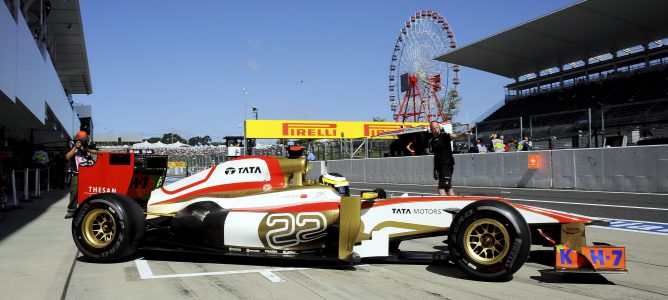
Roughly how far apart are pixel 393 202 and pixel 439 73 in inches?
1761

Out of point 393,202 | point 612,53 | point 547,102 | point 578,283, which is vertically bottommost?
point 578,283

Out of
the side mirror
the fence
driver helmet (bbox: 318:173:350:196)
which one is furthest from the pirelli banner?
the side mirror

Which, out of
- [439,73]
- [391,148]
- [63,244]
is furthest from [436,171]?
[439,73]

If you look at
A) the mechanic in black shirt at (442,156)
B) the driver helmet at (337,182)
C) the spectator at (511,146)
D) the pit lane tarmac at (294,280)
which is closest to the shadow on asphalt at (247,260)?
the pit lane tarmac at (294,280)

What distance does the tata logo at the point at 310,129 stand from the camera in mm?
38062

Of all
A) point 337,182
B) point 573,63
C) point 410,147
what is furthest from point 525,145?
point 573,63

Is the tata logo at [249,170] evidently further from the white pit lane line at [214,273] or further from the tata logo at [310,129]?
the tata logo at [310,129]

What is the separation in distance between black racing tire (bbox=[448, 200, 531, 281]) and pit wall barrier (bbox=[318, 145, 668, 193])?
8.81m

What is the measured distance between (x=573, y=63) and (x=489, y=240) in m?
41.7

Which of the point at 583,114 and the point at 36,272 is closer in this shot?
the point at 36,272

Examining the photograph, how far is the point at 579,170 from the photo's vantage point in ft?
49.2

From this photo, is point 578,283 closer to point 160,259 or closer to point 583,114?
point 160,259

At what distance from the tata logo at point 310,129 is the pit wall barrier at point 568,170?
16.2m

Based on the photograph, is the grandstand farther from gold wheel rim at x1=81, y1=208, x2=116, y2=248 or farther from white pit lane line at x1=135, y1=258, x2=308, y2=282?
gold wheel rim at x1=81, y1=208, x2=116, y2=248
